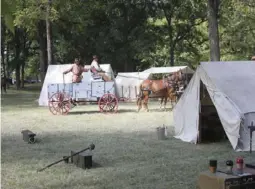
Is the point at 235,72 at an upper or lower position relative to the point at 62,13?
lower

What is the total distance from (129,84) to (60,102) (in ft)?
28.8

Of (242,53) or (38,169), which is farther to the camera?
(242,53)

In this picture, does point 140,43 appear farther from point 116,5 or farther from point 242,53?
point 242,53

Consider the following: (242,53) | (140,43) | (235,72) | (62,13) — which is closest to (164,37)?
(140,43)

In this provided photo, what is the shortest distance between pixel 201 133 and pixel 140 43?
957 inches

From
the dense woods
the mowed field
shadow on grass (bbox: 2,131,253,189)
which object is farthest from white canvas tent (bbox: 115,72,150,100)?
shadow on grass (bbox: 2,131,253,189)

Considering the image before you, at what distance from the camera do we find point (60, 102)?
54.3 feet

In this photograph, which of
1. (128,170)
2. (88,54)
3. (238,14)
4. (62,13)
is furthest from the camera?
(88,54)

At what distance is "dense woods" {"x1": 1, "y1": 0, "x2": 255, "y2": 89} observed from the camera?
3136 centimetres

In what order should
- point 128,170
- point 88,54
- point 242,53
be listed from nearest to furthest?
point 128,170, point 242,53, point 88,54

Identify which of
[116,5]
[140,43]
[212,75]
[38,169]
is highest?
[116,5]

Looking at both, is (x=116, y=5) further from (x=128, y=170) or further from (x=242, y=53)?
(x=128, y=170)

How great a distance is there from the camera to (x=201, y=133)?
1018cm

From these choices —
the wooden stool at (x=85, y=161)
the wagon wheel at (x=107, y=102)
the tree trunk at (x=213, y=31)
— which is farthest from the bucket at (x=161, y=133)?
the tree trunk at (x=213, y=31)
